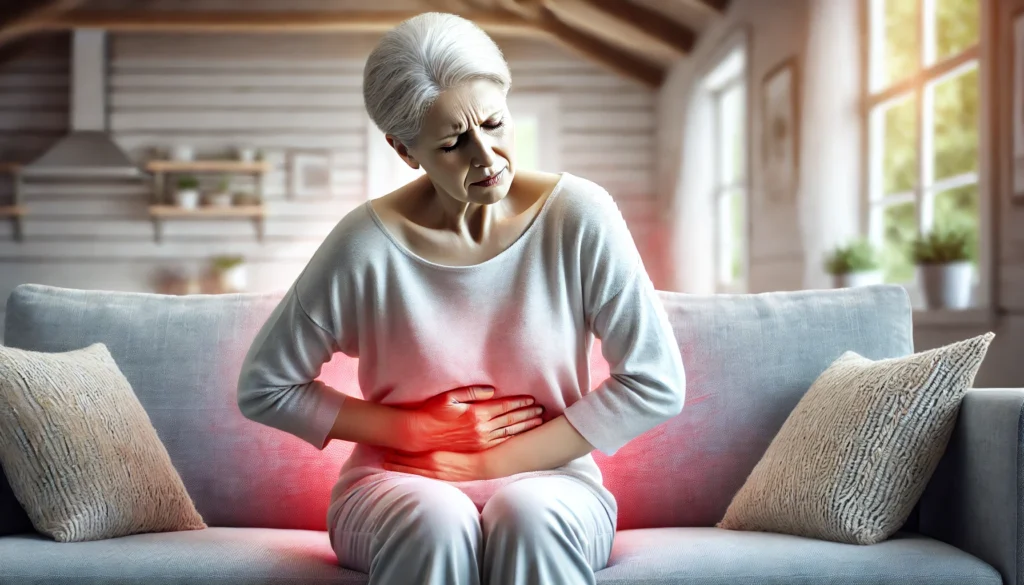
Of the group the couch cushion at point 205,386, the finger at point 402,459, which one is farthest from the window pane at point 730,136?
the finger at point 402,459

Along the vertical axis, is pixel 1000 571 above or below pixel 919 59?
below

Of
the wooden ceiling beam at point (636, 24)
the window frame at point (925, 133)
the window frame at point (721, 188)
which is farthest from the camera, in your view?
the wooden ceiling beam at point (636, 24)

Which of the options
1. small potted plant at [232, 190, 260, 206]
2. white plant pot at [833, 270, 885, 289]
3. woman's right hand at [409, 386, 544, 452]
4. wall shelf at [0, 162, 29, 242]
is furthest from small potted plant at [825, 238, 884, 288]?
wall shelf at [0, 162, 29, 242]

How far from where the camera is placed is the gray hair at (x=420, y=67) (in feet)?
4.48

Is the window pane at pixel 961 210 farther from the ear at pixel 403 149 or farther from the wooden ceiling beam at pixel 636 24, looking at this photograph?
the wooden ceiling beam at pixel 636 24

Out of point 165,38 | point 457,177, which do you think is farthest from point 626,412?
point 165,38

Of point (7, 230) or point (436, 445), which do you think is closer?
point (436, 445)

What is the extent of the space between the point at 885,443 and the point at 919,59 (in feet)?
8.26

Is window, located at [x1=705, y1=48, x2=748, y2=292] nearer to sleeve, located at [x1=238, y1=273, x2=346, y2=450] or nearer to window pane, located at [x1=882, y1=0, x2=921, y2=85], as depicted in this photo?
window pane, located at [x1=882, y1=0, x2=921, y2=85]

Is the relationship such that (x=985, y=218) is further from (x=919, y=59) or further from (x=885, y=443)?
(x=885, y=443)

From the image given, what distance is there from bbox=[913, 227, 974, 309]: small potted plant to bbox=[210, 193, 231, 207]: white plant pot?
208 inches

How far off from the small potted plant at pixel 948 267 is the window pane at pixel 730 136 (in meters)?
2.93

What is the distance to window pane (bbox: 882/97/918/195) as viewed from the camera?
12.6ft

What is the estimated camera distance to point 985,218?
3016mm
